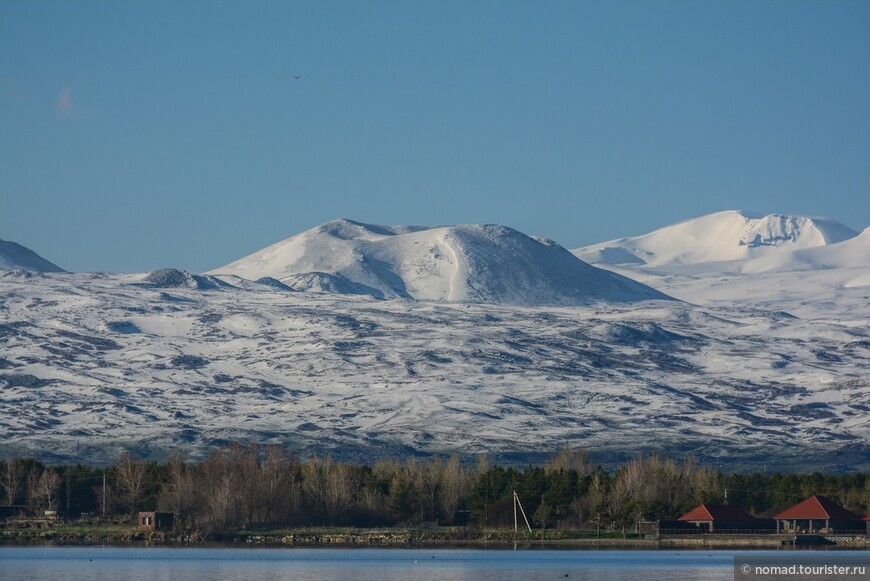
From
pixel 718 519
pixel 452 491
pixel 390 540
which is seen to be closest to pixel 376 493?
pixel 452 491

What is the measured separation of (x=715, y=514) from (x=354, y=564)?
106 feet

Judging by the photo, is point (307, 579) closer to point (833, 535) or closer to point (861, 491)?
point (833, 535)

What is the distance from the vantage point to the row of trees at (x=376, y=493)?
111125 mm

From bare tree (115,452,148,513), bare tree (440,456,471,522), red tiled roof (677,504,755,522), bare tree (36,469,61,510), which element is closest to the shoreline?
red tiled roof (677,504,755,522)

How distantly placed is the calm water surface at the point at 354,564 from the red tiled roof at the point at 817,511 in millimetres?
13740

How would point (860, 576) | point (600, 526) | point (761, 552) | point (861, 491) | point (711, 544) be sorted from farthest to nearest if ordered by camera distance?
1. point (861, 491)
2. point (600, 526)
3. point (711, 544)
4. point (761, 552)
5. point (860, 576)

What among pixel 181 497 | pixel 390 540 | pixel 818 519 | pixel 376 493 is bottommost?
pixel 390 540

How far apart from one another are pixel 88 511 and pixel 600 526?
125 feet

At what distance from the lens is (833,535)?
101m

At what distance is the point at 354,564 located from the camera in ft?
256

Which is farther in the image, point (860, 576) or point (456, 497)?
point (456, 497)

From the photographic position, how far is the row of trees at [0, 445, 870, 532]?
365 ft

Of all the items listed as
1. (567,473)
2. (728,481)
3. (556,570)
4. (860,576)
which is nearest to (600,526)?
(567,473)

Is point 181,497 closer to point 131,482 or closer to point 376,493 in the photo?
point 131,482
